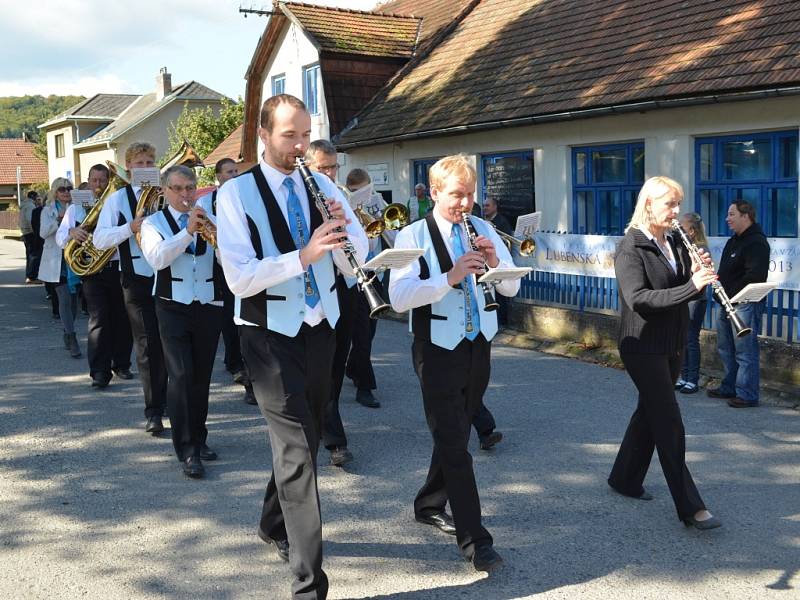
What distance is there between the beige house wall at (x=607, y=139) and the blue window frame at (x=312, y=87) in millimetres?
4143

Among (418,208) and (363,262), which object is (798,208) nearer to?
(418,208)

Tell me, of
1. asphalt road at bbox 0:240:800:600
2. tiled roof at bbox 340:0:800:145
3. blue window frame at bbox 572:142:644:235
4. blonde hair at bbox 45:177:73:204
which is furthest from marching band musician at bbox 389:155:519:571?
blonde hair at bbox 45:177:73:204

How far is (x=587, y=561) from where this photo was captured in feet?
15.7

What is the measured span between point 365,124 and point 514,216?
4725 mm

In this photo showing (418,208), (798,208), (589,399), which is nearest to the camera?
(589,399)

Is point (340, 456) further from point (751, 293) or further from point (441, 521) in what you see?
point (751, 293)

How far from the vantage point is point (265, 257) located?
4.15 meters

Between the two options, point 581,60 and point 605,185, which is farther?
point 581,60

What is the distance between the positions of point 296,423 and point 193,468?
2366 millimetres

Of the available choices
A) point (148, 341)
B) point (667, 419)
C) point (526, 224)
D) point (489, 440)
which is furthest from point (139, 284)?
Answer: point (667, 419)

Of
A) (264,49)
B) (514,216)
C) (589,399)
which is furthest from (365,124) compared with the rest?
(589,399)

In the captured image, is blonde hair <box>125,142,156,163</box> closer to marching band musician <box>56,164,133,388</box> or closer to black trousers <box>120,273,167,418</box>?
black trousers <box>120,273,167,418</box>

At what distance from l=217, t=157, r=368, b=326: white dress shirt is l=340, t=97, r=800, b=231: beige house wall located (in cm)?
808

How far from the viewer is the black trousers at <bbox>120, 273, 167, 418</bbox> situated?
24.3 ft
